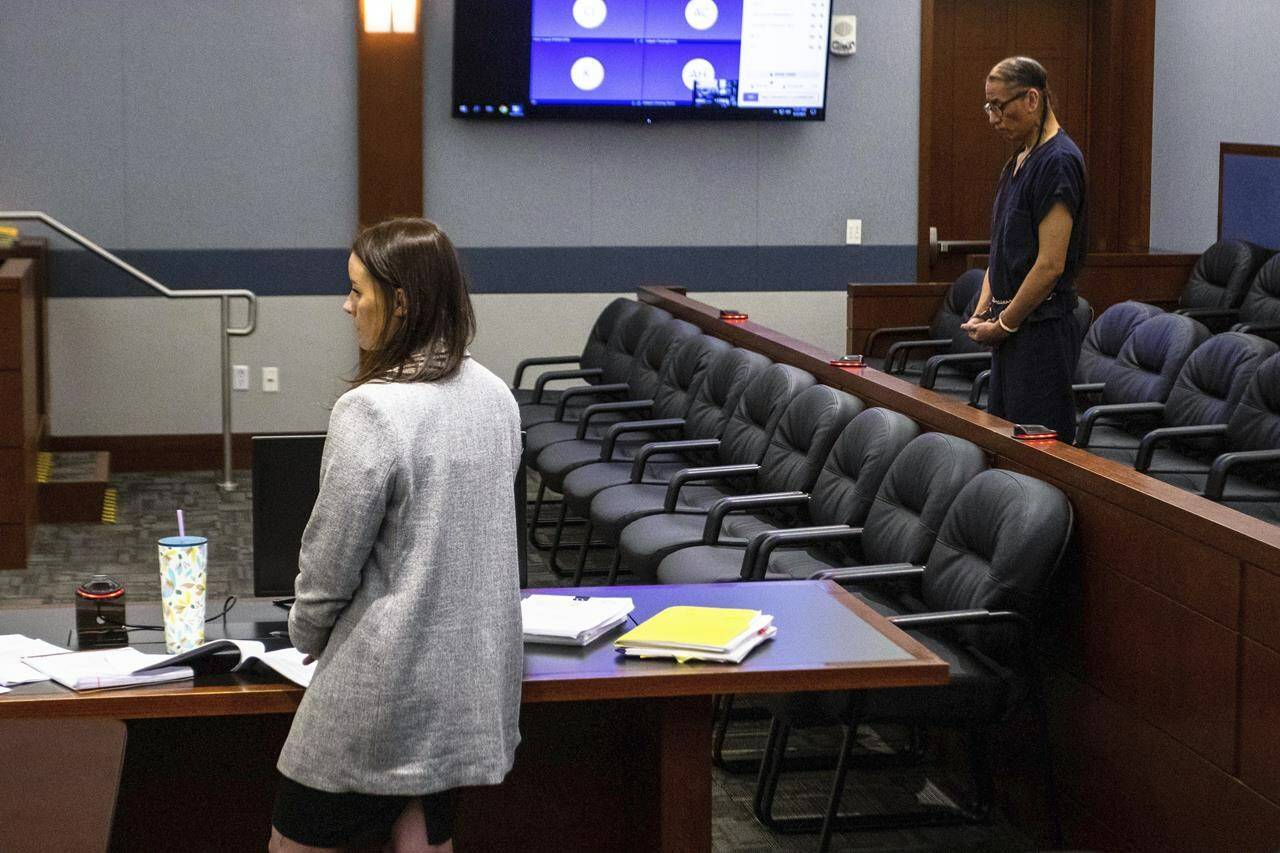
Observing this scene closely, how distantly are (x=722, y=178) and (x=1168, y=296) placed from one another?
2.34m

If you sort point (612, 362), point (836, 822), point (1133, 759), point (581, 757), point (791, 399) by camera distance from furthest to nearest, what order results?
point (612, 362), point (791, 399), point (836, 822), point (1133, 759), point (581, 757)

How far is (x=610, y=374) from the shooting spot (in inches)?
275

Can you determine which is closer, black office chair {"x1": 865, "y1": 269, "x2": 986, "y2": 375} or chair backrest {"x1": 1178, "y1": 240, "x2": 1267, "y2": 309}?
black office chair {"x1": 865, "y1": 269, "x2": 986, "y2": 375}

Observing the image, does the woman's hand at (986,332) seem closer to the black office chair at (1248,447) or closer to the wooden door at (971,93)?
the black office chair at (1248,447)

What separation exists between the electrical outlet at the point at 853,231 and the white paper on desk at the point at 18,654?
255 inches

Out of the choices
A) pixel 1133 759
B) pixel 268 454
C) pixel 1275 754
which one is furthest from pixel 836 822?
pixel 268 454

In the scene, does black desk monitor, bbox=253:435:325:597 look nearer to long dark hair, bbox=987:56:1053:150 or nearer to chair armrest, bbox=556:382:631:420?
long dark hair, bbox=987:56:1053:150

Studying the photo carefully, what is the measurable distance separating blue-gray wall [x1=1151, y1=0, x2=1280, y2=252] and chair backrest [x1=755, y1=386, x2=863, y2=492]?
4.51 m

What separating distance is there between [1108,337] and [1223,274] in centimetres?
173

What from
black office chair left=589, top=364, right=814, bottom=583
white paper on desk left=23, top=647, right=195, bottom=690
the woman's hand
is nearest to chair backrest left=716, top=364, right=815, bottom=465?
black office chair left=589, top=364, right=814, bottom=583

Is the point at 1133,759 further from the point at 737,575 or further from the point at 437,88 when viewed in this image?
the point at 437,88

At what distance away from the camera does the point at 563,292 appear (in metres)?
8.46

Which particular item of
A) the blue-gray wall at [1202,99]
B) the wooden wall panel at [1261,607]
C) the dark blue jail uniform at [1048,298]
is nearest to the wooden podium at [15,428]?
the dark blue jail uniform at [1048,298]

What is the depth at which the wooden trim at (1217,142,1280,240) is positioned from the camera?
26.7 feet
